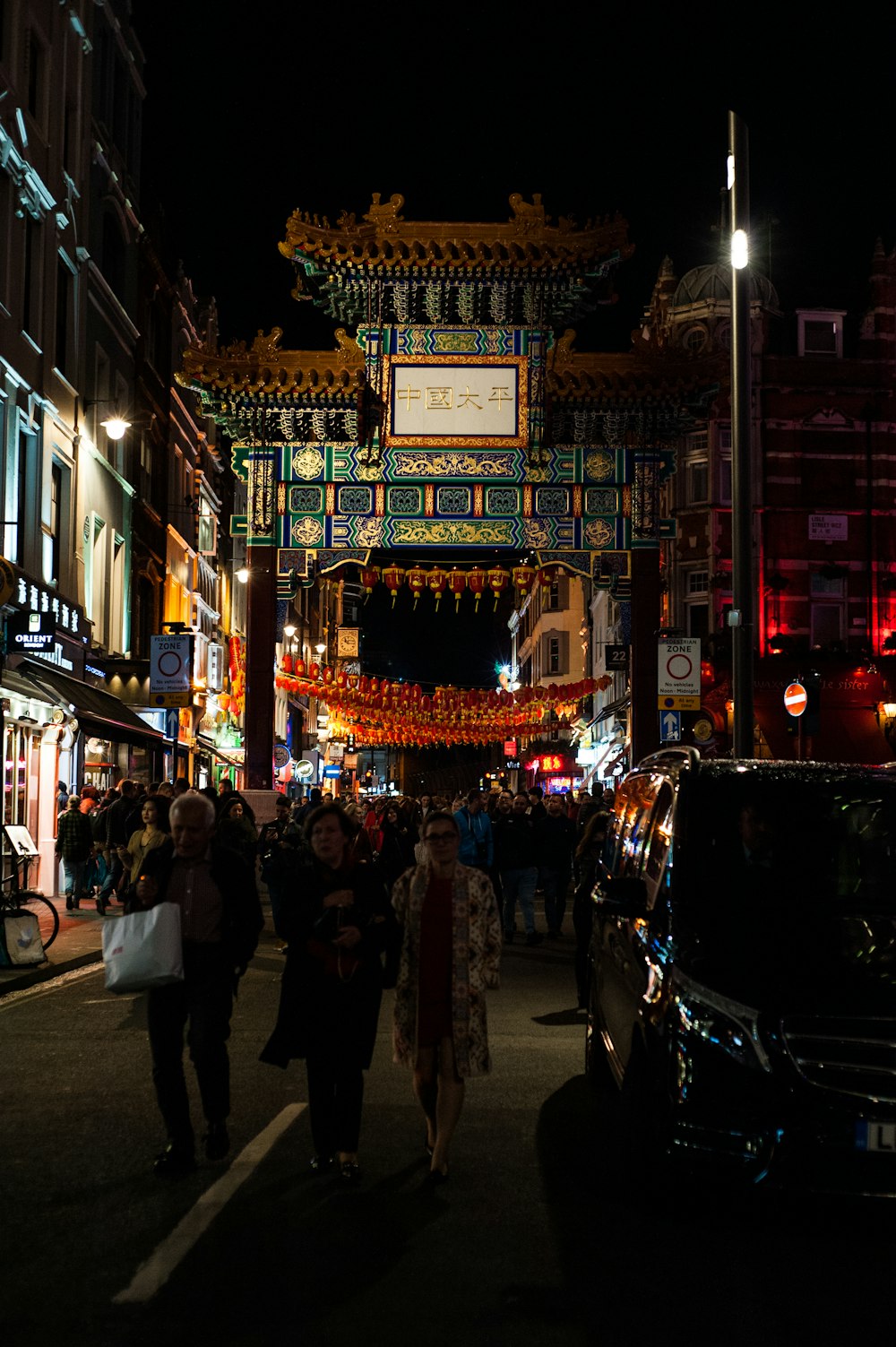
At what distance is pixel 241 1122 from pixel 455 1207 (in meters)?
2.20

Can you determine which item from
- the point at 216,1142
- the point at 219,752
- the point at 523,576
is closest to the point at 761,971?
the point at 216,1142

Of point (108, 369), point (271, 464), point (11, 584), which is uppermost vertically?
point (108, 369)

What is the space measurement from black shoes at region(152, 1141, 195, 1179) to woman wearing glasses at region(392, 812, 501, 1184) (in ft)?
3.65

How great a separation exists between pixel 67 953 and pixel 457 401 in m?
15.2

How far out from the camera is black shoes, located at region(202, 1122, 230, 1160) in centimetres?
733

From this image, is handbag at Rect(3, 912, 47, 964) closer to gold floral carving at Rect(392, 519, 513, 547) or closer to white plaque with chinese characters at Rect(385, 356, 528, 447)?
gold floral carving at Rect(392, 519, 513, 547)

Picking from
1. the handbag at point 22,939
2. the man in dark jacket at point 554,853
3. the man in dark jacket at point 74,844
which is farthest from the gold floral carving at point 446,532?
the handbag at point 22,939

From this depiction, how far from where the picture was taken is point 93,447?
3023cm

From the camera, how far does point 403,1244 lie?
5.99m

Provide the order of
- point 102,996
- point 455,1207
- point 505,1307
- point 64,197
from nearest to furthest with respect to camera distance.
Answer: point 505,1307 → point 455,1207 → point 102,996 → point 64,197

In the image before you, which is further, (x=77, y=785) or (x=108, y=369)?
(x=108, y=369)

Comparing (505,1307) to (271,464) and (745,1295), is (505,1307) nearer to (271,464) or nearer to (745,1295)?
(745,1295)

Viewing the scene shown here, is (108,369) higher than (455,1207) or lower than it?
higher

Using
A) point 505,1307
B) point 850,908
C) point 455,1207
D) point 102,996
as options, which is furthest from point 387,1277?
point 102,996
